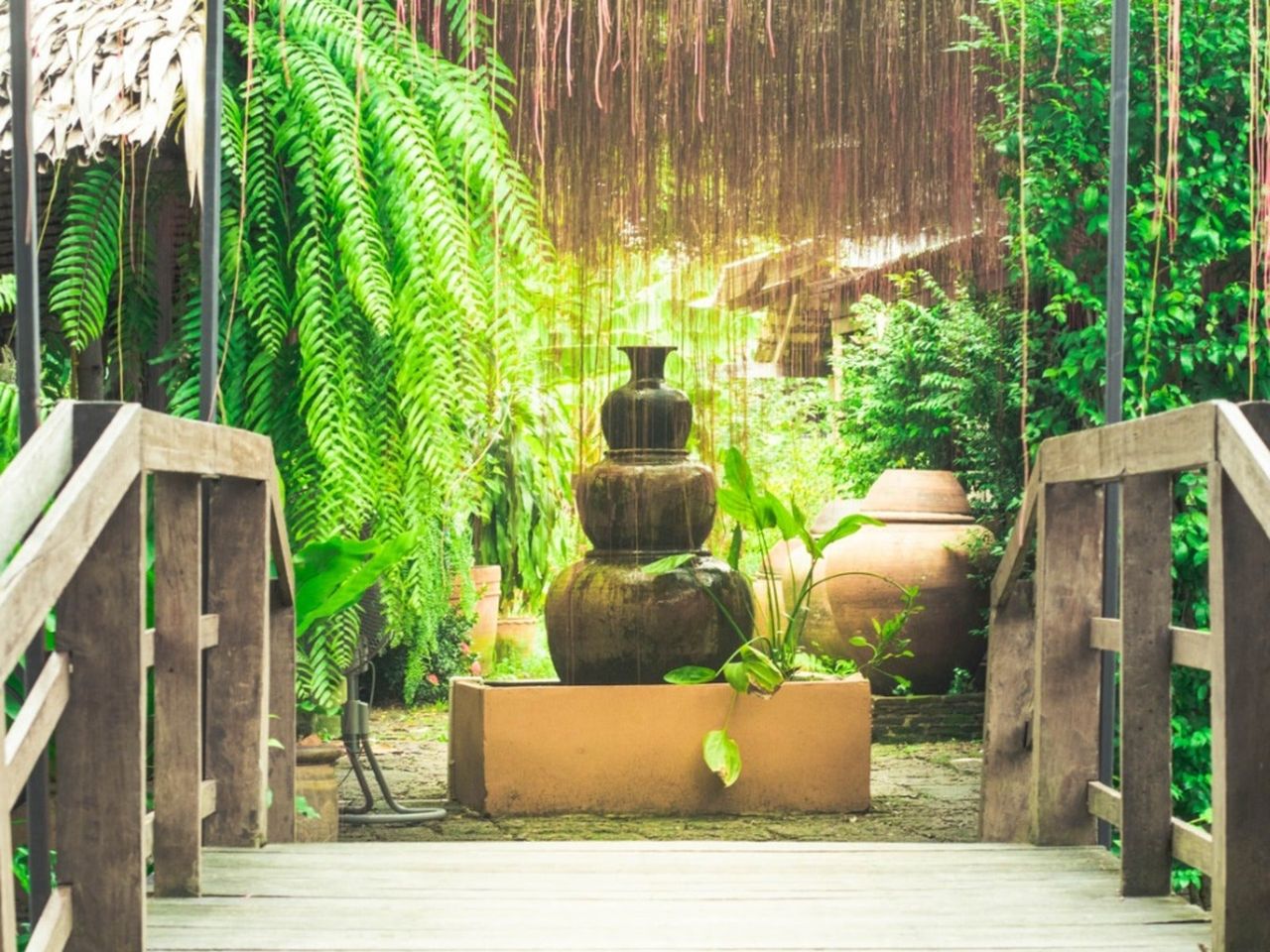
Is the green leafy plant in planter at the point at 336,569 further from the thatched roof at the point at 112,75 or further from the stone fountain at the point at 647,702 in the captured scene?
the stone fountain at the point at 647,702

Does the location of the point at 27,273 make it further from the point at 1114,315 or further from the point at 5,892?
the point at 1114,315

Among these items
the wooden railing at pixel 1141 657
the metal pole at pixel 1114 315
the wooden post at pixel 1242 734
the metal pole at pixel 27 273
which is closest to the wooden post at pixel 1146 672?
the wooden railing at pixel 1141 657

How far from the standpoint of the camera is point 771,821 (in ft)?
15.8

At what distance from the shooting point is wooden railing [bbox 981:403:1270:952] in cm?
195

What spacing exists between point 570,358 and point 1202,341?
2273 mm

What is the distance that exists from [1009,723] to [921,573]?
357 cm

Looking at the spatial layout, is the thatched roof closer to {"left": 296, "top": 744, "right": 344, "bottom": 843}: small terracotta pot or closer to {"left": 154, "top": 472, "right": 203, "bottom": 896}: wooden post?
{"left": 154, "top": 472, "right": 203, "bottom": 896}: wooden post

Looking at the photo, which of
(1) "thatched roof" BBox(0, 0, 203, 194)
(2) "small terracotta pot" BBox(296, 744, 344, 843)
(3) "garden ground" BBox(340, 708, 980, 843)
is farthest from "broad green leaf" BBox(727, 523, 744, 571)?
(1) "thatched roof" BBox(0, 0, 203, 194)

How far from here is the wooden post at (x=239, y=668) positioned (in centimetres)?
268

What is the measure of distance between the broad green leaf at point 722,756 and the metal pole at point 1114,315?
2019 millimetres

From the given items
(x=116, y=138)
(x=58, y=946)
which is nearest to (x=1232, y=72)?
(x=116, y=138)

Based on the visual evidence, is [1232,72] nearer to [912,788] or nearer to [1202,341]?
[1202,341]

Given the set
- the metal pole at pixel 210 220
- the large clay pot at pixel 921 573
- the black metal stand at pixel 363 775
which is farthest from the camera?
the large clay pot at pixel 921 573

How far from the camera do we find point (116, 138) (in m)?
3.41
